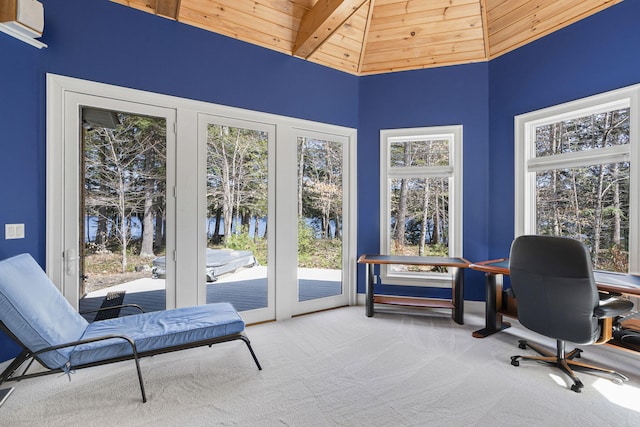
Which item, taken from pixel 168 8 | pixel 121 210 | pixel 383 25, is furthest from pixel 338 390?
pixel 383 25

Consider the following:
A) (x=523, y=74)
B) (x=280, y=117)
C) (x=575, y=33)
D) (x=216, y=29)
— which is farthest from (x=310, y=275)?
(x=575, y=33)

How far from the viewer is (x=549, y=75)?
3168 millimetres

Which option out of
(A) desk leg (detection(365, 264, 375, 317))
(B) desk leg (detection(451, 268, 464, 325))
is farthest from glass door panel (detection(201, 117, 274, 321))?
(B) desk leg (detection(451, 268, 464, 325))

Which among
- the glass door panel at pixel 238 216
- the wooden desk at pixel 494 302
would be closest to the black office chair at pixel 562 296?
the wooden desk at pixel 494 302

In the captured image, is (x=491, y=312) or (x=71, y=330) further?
(x=491, y=312)

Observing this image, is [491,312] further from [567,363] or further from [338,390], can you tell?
[338,390]

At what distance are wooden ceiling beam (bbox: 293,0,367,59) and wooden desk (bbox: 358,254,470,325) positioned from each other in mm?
2545

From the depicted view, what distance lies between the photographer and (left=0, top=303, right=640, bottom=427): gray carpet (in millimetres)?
1792

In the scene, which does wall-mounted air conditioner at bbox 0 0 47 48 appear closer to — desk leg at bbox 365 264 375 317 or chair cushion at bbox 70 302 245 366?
chair cushion at bbox 70 302 245 366

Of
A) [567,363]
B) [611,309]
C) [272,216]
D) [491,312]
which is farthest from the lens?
[272,216]

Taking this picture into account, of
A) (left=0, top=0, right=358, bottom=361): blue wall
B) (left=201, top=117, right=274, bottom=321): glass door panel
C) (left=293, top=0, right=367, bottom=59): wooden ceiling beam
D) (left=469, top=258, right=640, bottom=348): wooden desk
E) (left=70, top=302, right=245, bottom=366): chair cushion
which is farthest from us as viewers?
(left=201, top=117, right=274, bottom=321): glass door panel

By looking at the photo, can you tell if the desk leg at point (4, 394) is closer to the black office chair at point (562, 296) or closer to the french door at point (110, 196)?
the french door at point (110, 196)

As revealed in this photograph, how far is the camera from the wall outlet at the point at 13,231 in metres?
2.20

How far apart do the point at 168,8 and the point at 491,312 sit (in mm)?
4359
